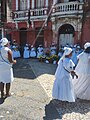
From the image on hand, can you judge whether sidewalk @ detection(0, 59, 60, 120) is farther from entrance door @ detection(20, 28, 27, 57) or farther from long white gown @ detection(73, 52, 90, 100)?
entrance door @ detection(20, 28, 27, 57)

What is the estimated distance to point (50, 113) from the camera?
591cm

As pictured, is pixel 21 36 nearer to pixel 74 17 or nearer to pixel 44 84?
pixel 74 17

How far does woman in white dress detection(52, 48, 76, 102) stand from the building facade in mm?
10052

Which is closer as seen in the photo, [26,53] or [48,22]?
[26,53]

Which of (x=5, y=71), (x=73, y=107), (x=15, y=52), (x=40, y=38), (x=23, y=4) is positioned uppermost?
(x=23, y=4)

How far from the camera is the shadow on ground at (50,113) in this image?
5.64 meters

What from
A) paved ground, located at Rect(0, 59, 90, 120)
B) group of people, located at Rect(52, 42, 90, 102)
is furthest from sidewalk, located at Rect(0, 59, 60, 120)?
group of people, located at Rect(52, 42, 90, 102)

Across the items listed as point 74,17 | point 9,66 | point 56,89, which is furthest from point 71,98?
point 74,17

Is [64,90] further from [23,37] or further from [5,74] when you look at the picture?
[23,37]

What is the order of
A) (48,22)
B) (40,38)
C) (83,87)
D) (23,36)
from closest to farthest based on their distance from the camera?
(83,87) → (48,22) → (40,38) → (23,36)

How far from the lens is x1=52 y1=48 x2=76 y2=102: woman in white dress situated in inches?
250

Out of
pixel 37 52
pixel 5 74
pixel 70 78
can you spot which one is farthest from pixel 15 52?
pixel 70 78

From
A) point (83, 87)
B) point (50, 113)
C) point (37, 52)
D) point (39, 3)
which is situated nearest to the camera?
point (50, 113)

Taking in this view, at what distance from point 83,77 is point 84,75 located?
8 centimetres
